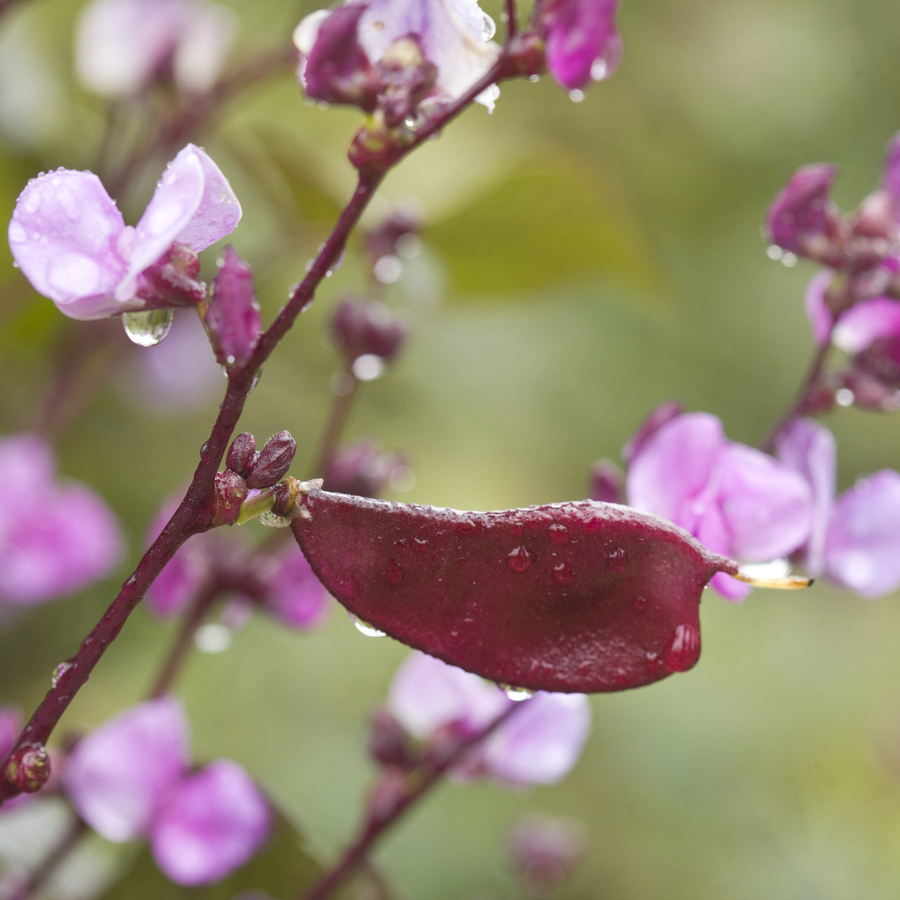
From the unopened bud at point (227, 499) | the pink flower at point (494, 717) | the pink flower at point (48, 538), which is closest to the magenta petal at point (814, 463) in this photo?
the pink flower at point (494, 717)

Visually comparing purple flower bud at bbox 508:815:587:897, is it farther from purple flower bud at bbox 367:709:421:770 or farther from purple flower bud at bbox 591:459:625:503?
purple flower bud at bbox 591:459:625:503

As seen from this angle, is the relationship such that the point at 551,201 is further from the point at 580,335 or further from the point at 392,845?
the point at 580,335

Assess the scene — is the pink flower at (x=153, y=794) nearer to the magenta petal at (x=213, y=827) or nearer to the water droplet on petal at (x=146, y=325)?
the magenta petal at (x=213, y=827)

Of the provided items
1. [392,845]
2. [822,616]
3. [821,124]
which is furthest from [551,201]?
[821,124]

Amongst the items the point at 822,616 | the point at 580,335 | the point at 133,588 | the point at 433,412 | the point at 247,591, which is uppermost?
the point at 133,588

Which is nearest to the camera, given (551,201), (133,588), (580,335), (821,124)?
(133,588)

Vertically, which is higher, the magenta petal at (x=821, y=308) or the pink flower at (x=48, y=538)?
the magenta petal at (x=821, y=308)
